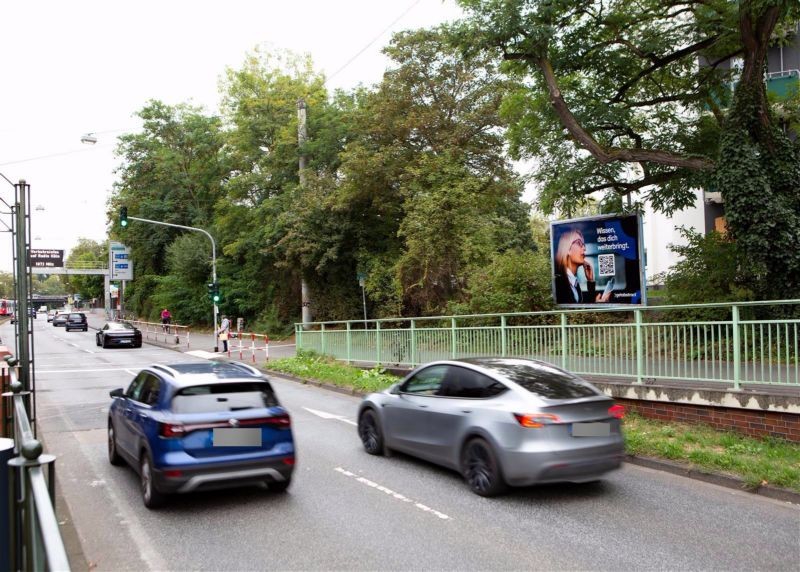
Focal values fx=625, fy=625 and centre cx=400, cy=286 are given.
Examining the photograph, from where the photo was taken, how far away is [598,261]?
15180 mm

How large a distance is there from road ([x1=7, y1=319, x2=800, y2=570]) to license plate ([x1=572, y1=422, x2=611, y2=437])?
0.70m

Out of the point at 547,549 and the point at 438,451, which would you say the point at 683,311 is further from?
the point at 547,549

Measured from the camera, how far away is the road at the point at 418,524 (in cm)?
489

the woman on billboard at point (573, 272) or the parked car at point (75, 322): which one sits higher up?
the woman on billboard at point (573, 272)

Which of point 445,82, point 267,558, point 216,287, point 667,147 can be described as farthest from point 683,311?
point 216,287

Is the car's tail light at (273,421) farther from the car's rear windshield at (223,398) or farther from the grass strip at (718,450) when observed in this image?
the grass strip at (718,450)

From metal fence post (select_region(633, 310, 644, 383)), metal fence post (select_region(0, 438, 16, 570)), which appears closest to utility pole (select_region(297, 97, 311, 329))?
metal fence post (select_region(633, 310, 644, 383))

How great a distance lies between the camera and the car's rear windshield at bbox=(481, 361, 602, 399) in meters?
6.56

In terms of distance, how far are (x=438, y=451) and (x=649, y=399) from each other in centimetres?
A: 389

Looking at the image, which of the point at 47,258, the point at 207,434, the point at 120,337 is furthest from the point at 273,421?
the point at 47,258

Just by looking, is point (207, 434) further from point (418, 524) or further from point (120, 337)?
point (120, 337)

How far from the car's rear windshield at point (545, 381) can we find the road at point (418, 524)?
1.09 metres

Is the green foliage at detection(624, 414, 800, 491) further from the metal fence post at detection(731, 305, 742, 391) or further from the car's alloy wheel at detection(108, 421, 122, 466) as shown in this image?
the car's alloy wheel at detection(108, 421, 122, 466)

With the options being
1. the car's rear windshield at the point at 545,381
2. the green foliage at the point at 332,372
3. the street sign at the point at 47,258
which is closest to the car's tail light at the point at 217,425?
the car's rear windshield at the point at 545,381
